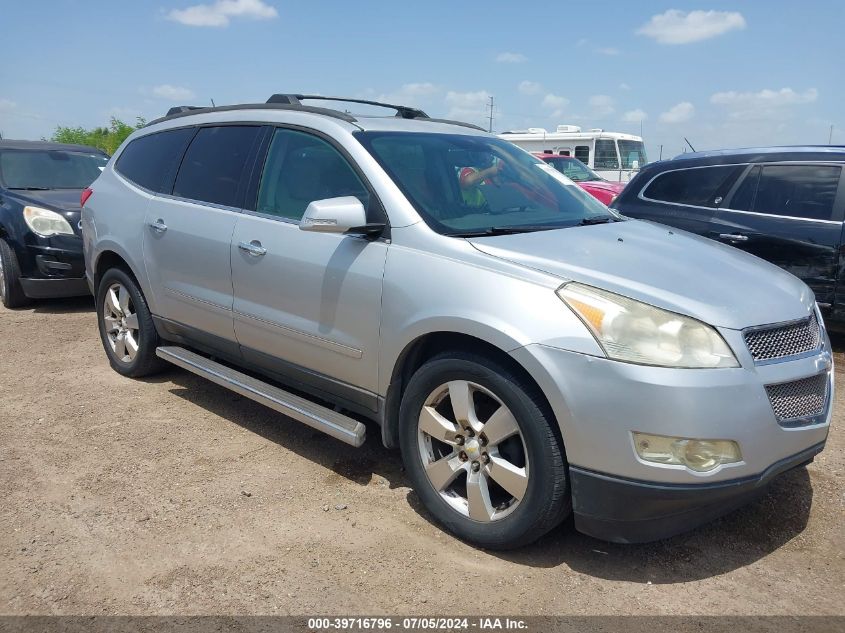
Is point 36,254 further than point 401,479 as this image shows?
Yes

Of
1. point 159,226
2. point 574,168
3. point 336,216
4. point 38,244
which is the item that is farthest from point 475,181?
point 574,168

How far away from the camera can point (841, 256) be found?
555 centimetres

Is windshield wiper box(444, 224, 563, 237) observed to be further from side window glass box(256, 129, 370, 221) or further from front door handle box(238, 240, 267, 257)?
front door handle box(238, 240, 267, 257)

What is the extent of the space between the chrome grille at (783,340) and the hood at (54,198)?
7.04m

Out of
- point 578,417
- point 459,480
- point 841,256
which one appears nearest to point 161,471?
point 459,480

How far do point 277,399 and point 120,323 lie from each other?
213cm

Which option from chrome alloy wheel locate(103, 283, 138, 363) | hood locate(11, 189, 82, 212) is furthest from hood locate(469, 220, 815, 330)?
hood locate(11, 189, 82, 212)

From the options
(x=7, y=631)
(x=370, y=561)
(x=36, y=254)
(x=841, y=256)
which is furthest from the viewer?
(x=36, y=254)

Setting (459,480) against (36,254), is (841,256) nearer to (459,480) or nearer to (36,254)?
(459,480)

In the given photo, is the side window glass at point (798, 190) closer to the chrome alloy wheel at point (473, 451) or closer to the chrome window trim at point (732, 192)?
the chrome window trim at point (732, 192)

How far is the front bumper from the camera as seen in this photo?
8.51ft

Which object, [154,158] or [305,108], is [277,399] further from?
[154,158]

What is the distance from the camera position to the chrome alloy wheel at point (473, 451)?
2.87 m

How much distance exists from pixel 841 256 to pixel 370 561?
4.57m
